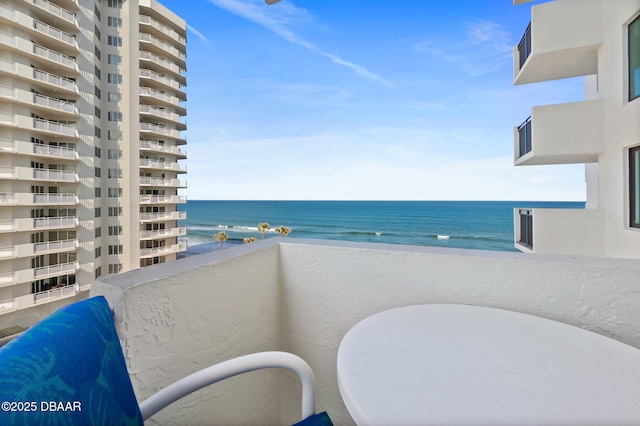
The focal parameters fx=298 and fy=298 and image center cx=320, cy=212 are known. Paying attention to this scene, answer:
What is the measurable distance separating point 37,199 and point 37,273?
125 inches

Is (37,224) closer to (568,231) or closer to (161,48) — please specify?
(161,48)

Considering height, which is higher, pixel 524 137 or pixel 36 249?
pixel 524 137

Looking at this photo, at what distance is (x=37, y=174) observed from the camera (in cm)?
1274

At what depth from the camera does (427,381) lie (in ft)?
2.01

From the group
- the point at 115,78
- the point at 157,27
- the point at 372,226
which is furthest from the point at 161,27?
the point at 372,226

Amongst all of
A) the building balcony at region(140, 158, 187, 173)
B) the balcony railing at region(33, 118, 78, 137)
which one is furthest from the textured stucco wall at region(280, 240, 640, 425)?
the building balcony at region(140, 158, 187, 173)

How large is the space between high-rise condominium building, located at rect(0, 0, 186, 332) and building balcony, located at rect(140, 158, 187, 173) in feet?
0.22

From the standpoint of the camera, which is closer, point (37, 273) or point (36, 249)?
point (36, 249)

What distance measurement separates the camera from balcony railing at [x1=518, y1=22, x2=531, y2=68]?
4215mm

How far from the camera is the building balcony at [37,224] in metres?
11.5

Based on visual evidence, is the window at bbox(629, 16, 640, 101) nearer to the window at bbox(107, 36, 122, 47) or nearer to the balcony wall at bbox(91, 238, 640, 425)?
the balcony wall at bbox(91, 238, 640, 425)

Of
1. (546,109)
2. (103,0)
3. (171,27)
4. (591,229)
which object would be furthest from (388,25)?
(103,0)

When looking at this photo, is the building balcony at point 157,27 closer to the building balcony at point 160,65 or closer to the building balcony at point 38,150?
A: the building balcony at point 160,65

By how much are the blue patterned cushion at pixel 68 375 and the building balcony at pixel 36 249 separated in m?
16.0
